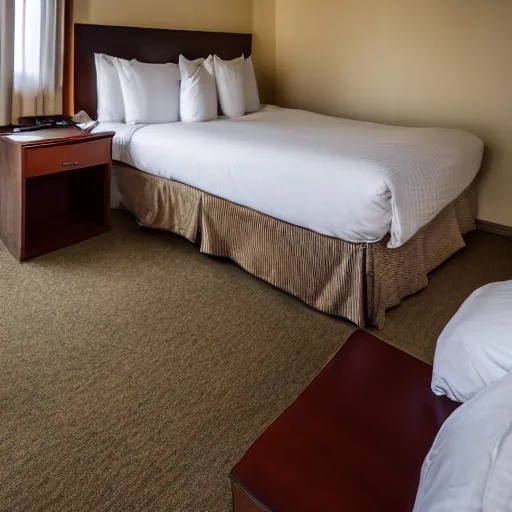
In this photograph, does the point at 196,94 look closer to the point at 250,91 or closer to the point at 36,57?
the point at 250,91

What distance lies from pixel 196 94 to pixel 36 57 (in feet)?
3.18

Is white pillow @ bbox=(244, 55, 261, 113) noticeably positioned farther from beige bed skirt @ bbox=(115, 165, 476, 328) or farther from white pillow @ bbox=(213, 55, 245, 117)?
beige bed skirt @ bbox=(115, 165, 476, 328)

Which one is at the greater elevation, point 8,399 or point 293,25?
point 293,25

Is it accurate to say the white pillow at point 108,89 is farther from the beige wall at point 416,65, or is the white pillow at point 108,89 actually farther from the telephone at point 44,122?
the beige wall at point 416,65

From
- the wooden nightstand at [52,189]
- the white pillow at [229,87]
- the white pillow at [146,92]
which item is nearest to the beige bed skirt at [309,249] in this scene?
the wooden nightstand at [52,189]

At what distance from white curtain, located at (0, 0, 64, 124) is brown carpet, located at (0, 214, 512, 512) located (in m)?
0.94

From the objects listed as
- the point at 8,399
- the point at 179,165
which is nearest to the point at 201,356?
the point at 8,399

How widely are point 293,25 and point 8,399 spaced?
347cm

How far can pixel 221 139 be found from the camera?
2.57 meters

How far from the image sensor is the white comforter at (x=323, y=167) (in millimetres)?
1959

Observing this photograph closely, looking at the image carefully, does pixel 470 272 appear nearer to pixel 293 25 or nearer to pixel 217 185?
pixel 217 185

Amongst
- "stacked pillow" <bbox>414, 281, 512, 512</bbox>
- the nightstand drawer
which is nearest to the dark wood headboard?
the nightstand drawer

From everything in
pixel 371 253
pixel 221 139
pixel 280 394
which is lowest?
pixel 280 394

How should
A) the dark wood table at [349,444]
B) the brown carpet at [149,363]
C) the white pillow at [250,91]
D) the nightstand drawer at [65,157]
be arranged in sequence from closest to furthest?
the dark wood table at [349,444], the brown carpet at [149,363], the nightstand drawer at [65,157], the white pillow at [250,91]
